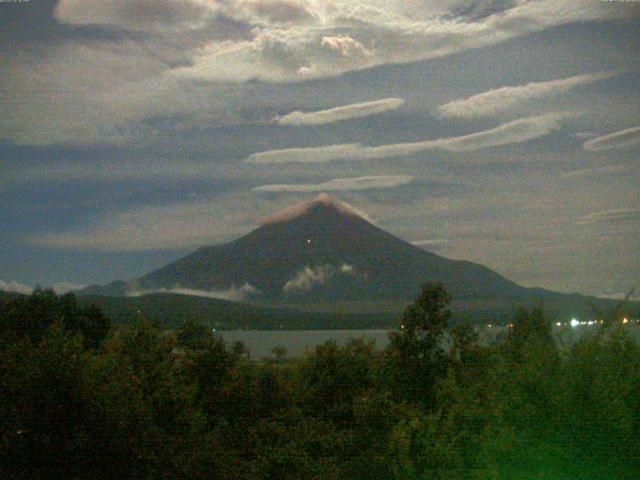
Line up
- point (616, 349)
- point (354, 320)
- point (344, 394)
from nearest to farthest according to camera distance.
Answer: point (616, 349) → point (344, 394) → point (354, 320)

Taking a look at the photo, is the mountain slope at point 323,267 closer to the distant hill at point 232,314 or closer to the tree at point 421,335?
the distant hill at point 232,314

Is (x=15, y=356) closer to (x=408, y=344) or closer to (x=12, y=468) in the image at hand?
(x=12, y=468)

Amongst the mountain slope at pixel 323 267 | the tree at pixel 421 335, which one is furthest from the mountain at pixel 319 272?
the tree at pixel 421 335

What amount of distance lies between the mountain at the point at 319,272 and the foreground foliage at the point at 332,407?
57.3 ft

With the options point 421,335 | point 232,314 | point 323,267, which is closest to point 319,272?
point 323,267

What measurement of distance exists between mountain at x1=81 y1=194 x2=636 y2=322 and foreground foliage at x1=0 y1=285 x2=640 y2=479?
17.5 m

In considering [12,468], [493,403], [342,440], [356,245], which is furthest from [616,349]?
[356,245]

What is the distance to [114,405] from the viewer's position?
7.76 metres

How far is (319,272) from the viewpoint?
4853cm

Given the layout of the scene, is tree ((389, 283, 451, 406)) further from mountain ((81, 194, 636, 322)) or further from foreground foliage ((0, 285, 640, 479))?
mountain ((81, 194, 636, 322))

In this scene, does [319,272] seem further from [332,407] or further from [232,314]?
[332,407]

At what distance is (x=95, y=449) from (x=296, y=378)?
7.08m

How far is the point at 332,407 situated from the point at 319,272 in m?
35.4

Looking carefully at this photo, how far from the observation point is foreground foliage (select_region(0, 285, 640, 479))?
4.55m
